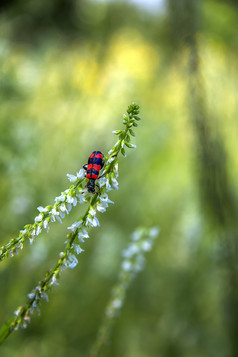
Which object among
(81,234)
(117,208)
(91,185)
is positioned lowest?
(81,234)

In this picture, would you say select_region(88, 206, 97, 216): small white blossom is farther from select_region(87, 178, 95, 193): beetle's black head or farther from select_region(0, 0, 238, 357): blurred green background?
select_region(0, 0, 238, 357): blurred green background

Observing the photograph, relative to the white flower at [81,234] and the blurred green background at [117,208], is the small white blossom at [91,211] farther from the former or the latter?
the blurred green background at [117,208]

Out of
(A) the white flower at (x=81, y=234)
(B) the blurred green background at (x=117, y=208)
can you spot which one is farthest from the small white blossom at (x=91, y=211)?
(B) the blurred green background at (x=117, y=208)

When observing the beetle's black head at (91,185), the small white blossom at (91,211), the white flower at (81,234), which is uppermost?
the beetle's black head at (91,185)

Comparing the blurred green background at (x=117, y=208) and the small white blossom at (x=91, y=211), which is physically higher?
the blurred green background at (x=117, y=208)

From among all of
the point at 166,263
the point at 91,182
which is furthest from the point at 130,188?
the point at 91,182

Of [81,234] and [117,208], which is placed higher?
[117,208]

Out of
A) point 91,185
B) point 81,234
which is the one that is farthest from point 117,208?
point 81,234

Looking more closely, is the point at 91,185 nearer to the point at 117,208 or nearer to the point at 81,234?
the point at 81,234
